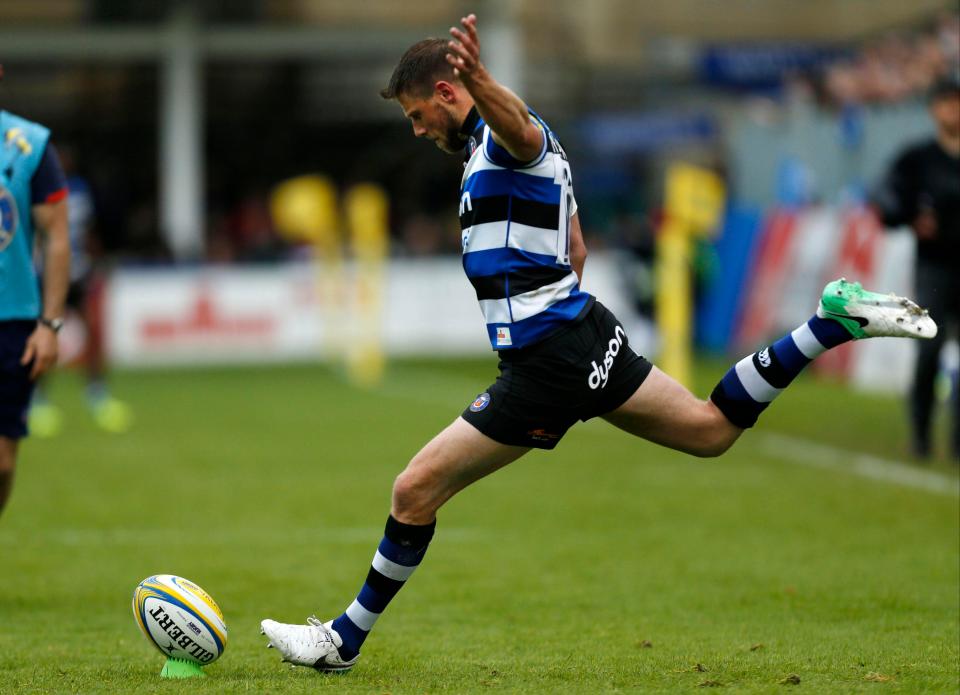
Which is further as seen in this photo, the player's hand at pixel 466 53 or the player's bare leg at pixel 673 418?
the player's bare leg at pixel 673 418

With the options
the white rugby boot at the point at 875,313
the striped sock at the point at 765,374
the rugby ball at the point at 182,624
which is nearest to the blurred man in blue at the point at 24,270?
the rugby ball at the point at 182,624

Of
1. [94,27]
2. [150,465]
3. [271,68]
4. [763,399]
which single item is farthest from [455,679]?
[271,68]

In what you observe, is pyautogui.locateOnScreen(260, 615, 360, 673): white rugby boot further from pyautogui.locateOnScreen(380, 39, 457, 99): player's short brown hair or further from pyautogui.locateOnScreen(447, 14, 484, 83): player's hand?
pyautogui.locateOnScreen(447, 14, 484, 83): player's hand

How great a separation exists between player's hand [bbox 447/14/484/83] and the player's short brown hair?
0.34 metres

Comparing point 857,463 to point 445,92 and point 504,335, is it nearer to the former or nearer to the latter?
point 504,335

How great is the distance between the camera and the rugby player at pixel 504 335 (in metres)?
5.66

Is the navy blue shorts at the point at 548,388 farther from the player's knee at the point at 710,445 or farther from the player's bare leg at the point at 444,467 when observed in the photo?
the player's knee at the point at 710,445

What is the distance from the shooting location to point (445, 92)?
5.69m

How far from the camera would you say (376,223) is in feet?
71.6

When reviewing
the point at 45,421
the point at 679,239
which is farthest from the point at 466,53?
the point at 45,421

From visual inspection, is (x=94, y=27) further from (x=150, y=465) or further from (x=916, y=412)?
(x=916, y=412)

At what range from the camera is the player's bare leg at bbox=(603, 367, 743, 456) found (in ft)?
19.6

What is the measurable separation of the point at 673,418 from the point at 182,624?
1.91 meters

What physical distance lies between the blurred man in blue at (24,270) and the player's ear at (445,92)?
2.34 meters
